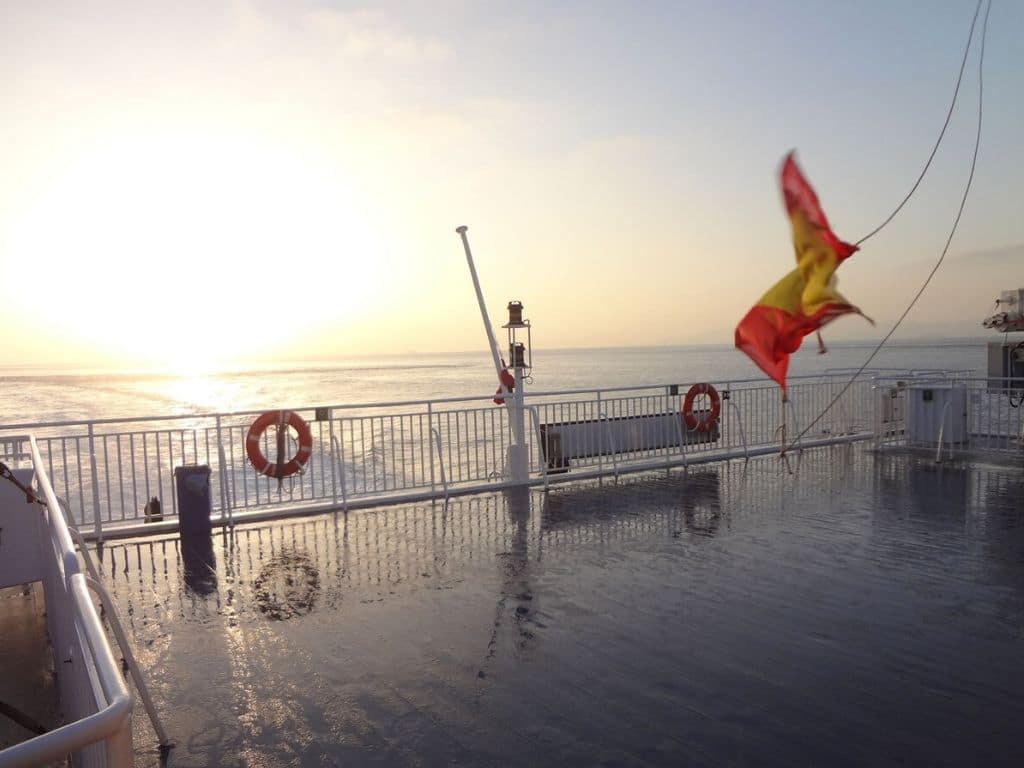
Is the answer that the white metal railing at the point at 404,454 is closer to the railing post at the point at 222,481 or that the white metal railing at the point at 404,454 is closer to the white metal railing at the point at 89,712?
the railing post at the point at 222,481

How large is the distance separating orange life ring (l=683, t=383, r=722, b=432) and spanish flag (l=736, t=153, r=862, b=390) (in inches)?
314

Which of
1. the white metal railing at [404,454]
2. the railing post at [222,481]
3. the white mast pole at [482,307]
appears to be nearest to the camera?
the railing post at [222,481]

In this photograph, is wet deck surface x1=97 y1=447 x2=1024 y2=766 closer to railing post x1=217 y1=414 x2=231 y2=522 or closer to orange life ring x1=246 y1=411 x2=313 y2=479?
railing post x1=217 y1=414 x2=231 y2=522

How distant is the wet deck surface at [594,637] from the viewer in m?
3.60

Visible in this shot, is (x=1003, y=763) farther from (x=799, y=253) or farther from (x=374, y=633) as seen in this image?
(x=374, y=633)

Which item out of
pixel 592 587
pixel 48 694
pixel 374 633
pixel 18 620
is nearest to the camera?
pixel 48 694

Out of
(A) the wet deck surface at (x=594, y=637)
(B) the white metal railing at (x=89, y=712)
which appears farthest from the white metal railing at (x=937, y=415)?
(B) the white metal railing at (x=89, y=712)

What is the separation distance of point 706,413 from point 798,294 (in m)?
8.94

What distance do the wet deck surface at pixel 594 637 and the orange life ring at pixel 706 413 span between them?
2.90 metres

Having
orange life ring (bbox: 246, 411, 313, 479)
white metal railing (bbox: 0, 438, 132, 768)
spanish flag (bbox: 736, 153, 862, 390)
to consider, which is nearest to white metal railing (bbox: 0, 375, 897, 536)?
orange life ring (bbox: 246, 411, 313, 479)

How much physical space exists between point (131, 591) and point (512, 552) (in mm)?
3151

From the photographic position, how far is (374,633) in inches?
198

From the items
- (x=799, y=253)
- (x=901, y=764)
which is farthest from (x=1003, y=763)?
(x=799, y=253)

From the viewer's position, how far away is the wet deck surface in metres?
3.60
